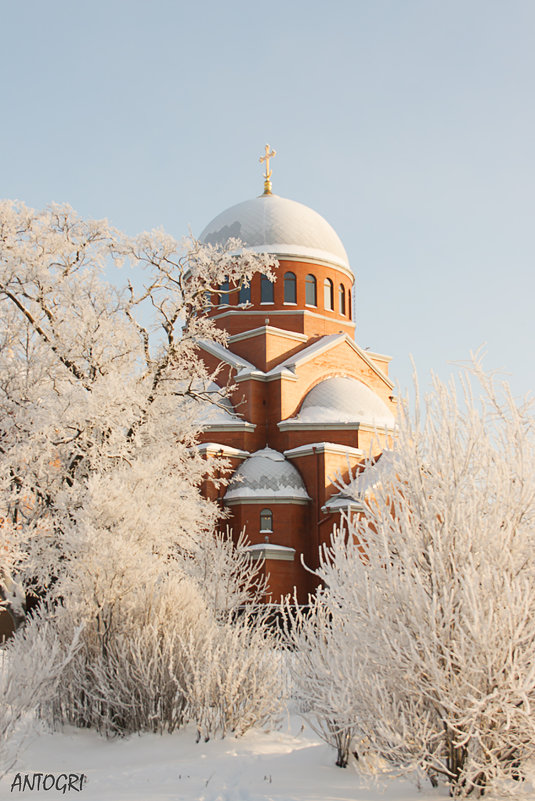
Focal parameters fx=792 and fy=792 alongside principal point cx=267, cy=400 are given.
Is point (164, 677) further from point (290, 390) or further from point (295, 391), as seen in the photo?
point (295, 391)

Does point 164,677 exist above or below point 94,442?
below

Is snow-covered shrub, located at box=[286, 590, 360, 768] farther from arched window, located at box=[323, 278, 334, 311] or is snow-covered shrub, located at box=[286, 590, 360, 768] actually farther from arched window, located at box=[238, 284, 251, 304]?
arched window, located at box=[323, 278, 334, 311]

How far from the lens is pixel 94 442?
12.1 meters

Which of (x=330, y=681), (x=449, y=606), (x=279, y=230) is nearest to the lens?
(x=449, y=606)

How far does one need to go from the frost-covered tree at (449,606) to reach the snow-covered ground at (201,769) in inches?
20.3

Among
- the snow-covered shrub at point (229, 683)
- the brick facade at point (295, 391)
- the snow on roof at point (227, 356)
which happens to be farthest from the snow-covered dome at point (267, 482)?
the snow-covered shrub at point (229, 683)

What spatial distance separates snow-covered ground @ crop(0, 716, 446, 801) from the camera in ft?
19.2

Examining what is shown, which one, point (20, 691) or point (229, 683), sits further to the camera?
point (229, 683)

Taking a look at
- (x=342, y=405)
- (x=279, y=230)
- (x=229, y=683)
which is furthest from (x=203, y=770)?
(x=279, y=230)

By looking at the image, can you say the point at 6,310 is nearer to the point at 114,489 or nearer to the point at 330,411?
the point at 114,489

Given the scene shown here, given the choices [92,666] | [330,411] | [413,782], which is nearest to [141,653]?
[92,666]

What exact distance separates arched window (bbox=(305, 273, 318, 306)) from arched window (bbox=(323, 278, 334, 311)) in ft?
1.24

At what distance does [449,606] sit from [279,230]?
20.5 m

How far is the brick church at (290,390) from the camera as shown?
19.2 meters
